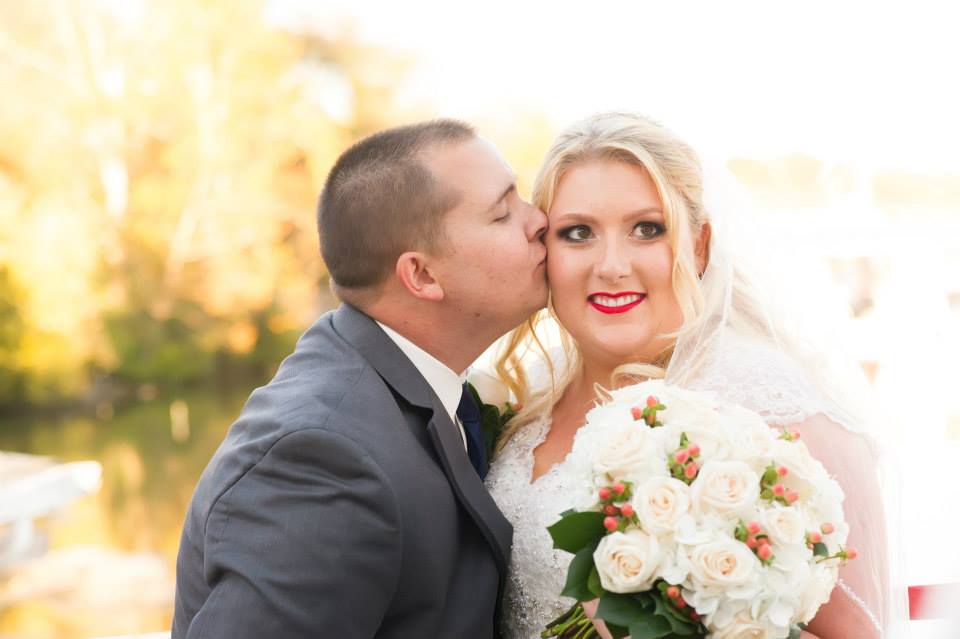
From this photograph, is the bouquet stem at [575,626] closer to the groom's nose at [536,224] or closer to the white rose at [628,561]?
the white rose at [628,561]

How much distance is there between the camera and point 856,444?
82.8 inches

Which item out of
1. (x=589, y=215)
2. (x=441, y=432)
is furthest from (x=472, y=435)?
(x=589, y=215)

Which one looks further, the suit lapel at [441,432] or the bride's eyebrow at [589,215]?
the bride's eyebrow at [589,215]

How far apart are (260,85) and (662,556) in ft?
58.6

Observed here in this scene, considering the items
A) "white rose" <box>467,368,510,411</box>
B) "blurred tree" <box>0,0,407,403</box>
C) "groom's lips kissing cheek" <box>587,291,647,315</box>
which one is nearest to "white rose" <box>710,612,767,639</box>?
"groom's lips kissing cheek" <box>587,291,647,315</box>

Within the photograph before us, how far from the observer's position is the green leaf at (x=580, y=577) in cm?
162

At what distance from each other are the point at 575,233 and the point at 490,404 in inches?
24.3

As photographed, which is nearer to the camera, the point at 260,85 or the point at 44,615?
the point at 44,615

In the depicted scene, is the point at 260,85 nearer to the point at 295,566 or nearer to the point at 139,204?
the point at 139,204

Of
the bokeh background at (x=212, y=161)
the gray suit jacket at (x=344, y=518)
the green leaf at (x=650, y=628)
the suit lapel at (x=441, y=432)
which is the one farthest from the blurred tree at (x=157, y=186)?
the green leaf at (x=650, y=628)

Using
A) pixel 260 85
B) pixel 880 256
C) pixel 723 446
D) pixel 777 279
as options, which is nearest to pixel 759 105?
pixel 880 256

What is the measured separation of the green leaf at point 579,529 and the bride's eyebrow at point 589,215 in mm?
964

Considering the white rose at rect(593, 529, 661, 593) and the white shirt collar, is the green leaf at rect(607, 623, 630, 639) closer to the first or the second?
the white rose at rect(593, 529, 661, 593)

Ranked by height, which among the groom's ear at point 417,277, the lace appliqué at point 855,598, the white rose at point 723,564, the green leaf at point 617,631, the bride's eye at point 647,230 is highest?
the groom's ear at point 417,277
